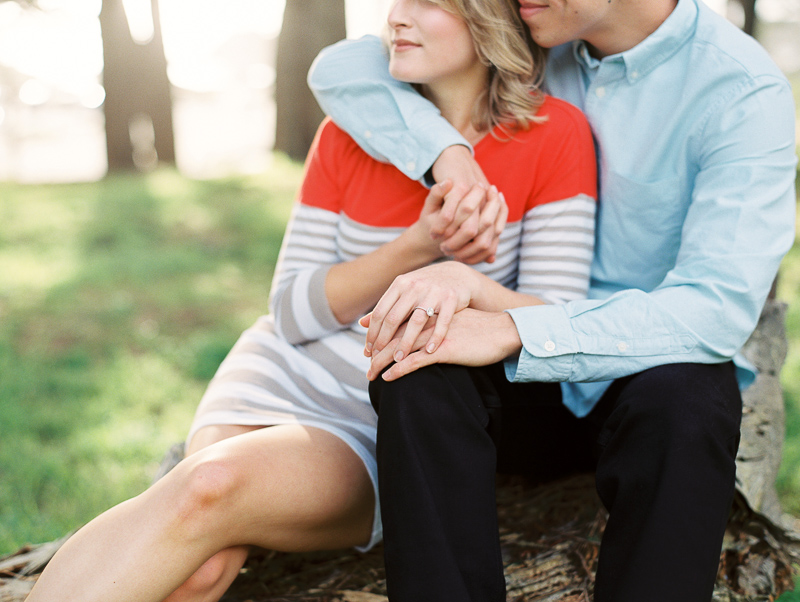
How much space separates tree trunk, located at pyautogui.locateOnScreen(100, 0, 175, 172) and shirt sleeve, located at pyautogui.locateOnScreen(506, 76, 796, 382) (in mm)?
7456

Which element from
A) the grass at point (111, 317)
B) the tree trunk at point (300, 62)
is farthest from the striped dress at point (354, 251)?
the tree trunk at point (300, 62)

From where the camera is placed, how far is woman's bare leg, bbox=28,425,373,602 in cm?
146

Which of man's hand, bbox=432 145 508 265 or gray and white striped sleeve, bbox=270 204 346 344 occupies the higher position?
man's hand, bbox=432 145 508 265

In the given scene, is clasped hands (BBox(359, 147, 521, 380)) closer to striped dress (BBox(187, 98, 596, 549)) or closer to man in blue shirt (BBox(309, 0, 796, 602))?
man in blue shirt (BBox(309, 0, 796, 602))

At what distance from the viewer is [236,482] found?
5.01ft

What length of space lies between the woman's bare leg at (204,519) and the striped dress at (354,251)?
0.52 ft

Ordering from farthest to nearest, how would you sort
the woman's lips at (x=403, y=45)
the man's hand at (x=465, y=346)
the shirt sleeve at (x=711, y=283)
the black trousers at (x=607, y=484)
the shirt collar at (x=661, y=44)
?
1. the woman's lips at (x=403, y=45)
2. the shirt collar at (x=661, y=44)
3. the shirt sleeve at (x=711, y=283)
4. the man's hand at (x=465, y=346)
5. the black trousers at (x=607, y=484)

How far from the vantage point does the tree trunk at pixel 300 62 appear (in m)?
6.55

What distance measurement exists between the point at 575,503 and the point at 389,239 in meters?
0.99

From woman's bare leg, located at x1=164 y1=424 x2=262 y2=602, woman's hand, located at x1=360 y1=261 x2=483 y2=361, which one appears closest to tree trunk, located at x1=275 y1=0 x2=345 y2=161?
woman's hand, located at x1=360 y1=261 x2=483 y2=361

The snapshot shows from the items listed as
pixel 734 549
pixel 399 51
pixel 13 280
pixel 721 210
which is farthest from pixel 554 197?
pixel 13 280

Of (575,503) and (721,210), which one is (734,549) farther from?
(721,210)

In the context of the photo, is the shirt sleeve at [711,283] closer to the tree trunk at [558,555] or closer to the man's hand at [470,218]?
the man's hand at [470,218]

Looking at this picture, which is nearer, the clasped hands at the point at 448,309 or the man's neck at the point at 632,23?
the clasped hands at the point at 448,309
